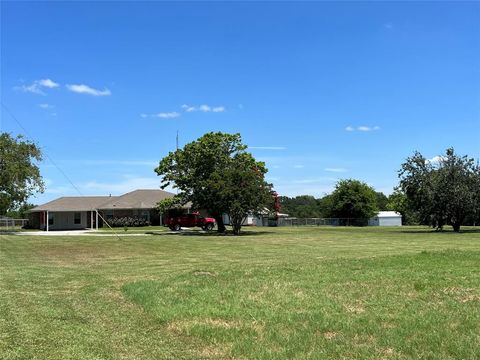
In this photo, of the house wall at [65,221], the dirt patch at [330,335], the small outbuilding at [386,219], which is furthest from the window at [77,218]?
the dirt patch at [330,335]

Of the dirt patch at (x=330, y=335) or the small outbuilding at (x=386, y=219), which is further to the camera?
the small outbuilding at (x=386, y=219)

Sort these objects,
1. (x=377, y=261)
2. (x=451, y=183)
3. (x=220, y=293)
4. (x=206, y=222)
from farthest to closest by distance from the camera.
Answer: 1. (x=206, y=222)
2. (x=451, y=183)
3. (x=377, y=261)
4. (x=220, y=293)

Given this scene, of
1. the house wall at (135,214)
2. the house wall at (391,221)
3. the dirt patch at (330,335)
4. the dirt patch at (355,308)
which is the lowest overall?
the dirt patch at (330,335)

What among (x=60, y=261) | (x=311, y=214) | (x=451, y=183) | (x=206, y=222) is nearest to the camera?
(x=60, y=261)

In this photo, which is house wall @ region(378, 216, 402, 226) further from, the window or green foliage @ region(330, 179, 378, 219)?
the window

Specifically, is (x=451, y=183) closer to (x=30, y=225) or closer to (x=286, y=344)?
(x=286, y=344)

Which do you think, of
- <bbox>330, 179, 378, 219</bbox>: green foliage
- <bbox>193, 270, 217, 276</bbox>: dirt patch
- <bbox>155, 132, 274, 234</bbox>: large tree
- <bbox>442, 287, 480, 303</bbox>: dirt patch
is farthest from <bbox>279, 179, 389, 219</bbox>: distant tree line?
<bbox>442, 287, 480, 303</bbox>: dirt patch

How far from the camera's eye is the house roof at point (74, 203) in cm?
6738

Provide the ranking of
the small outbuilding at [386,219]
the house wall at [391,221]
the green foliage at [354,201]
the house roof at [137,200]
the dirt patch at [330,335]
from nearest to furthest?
the dirt patch at [330,335]
the house roof at [137,200]
the green foliage at [354,201]
the small outbuilding at [386,219]
the house wall at [391,221]

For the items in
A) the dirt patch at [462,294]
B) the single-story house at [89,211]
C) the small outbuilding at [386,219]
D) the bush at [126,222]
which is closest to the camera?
the dirt patch at [462,294]

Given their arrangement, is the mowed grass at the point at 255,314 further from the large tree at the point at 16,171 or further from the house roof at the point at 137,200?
the house roof at the point at 137,200

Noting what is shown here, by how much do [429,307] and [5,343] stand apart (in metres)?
6.51

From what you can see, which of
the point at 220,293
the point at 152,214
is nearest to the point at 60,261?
the point at 220,293

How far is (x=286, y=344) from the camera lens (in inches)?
284
